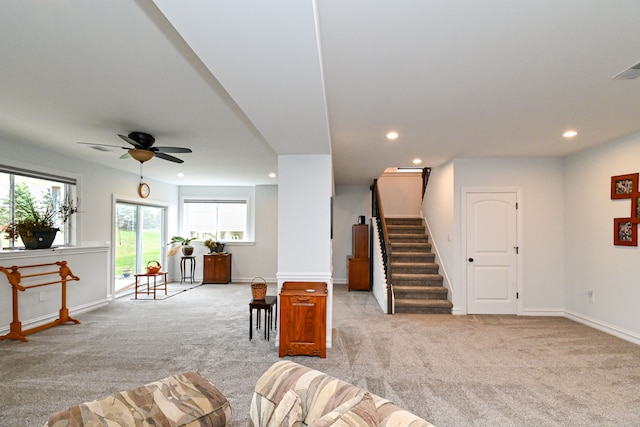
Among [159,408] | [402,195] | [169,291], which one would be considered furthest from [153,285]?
[159,408]

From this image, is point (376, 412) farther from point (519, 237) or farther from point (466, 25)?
point (519, 237)

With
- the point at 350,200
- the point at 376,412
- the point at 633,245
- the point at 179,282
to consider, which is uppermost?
the point at 350,200

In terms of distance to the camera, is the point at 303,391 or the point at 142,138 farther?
the point at 142,138

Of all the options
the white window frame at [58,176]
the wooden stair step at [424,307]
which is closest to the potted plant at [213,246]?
the white window frame at [58,176]

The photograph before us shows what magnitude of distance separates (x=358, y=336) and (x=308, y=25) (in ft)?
12.2

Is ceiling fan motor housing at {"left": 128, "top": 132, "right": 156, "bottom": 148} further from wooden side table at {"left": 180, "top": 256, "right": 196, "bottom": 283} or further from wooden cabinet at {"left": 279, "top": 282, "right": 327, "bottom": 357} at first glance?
wooden side table at {"left": 180, "top": 256, "right": 196, "bottom": 283}

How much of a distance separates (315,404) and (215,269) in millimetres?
7247

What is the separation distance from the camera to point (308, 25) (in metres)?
1.46

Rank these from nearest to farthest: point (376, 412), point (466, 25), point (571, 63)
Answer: point (376, 412)
point (466, 25)
point (571, 63)

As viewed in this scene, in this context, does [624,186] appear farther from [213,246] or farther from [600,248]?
[213,246]

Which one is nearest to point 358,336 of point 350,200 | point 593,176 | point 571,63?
point 571,63

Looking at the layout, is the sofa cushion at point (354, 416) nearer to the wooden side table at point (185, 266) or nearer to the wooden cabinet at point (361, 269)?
the wooden cabinet at point (361, 269)

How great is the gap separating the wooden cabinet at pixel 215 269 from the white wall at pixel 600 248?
6945 mm

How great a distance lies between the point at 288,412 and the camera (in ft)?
5.00
